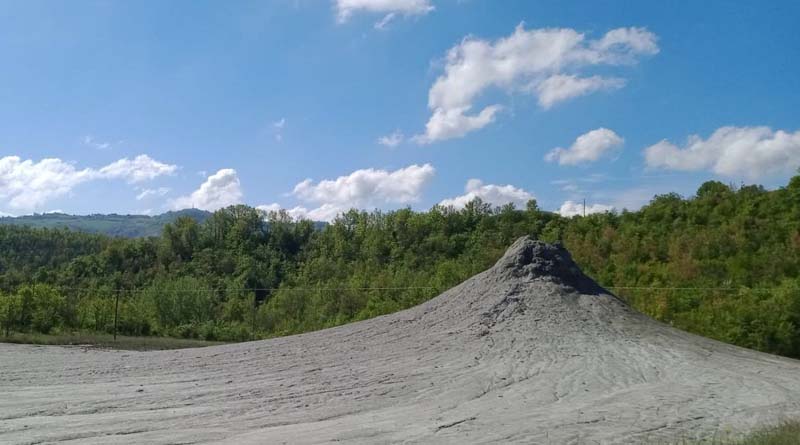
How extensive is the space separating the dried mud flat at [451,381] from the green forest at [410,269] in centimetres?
843

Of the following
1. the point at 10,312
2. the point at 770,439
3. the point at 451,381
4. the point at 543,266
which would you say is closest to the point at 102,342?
the point at 10,312

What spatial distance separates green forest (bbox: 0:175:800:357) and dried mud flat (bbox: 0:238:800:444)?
8.43m

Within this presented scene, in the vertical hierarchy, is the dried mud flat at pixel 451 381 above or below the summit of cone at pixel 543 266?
below

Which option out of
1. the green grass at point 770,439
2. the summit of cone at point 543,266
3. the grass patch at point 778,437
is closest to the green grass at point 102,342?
the summit of cone at point 543,266

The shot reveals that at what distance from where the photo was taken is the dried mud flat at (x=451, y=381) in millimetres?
11242

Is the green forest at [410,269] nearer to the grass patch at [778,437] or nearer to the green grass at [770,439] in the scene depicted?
the green grass at [770,439]

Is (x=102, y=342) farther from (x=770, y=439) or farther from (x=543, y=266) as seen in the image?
(x=770, y=439)

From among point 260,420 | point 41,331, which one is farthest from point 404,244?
point 260,420

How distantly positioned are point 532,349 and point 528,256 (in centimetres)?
493

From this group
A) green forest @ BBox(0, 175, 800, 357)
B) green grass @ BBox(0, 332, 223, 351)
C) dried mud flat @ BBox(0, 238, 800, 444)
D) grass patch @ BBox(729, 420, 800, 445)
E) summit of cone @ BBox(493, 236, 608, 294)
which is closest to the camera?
grass patch @ BBox(729, 420, 800, 445)

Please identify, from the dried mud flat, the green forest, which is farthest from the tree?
the dried mud flat

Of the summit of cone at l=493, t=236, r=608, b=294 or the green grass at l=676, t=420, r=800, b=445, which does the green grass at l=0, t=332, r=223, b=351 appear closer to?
the summit of cone at l=493, t=236, r=608, b=294

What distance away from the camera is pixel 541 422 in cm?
1159

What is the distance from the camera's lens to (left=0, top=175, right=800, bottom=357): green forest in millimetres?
27406
